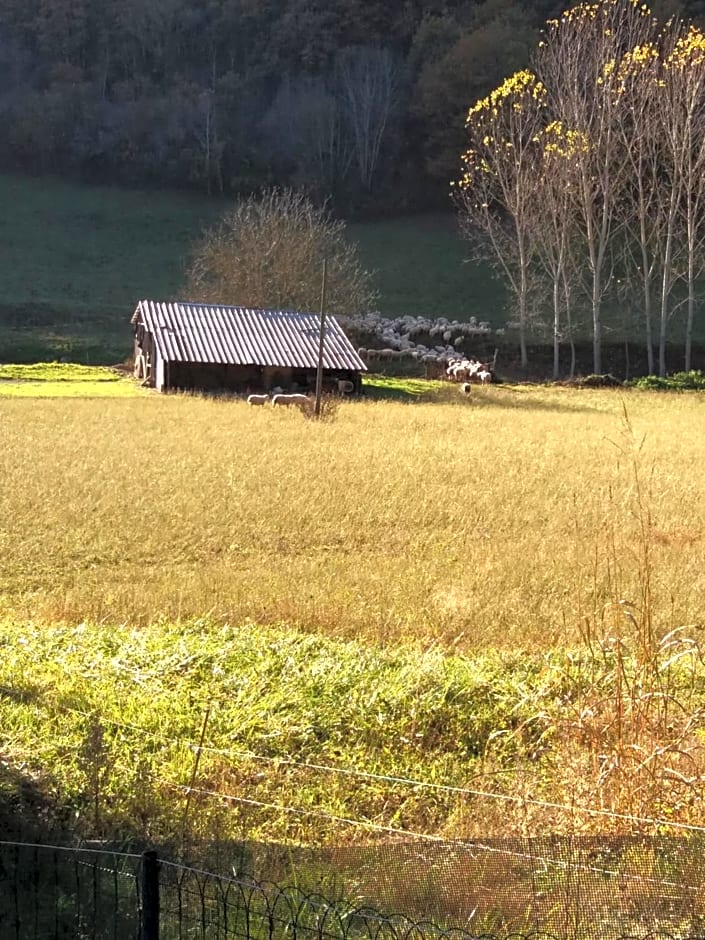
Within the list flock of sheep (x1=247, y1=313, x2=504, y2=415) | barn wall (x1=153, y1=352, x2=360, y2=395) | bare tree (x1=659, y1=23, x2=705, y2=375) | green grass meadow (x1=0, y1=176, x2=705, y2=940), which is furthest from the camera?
flock of sheep (x1=247, y1=313, x2=504, y2=415)

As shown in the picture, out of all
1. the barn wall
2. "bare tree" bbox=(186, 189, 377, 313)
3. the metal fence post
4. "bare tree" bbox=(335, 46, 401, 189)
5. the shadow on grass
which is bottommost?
the metal fence post

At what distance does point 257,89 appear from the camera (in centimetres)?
7819

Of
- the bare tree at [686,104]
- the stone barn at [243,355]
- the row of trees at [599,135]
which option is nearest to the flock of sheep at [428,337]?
the row of trees at [599,135]

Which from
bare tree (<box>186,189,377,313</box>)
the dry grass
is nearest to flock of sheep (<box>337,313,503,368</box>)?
bare tree (<box>186,189,377,313</box>)

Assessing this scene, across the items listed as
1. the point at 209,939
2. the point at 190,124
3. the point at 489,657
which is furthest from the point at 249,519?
the point at 190,124

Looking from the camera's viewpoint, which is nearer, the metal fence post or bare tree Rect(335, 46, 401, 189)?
the metal fence post

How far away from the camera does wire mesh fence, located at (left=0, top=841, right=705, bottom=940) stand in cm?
396

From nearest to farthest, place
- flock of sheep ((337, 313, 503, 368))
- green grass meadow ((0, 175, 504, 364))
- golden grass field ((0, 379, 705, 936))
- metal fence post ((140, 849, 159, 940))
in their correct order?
1. metal fence post ((140, 849, 159, 940))
2. golden grass field ((0, 379, 705, 936))
3. flock of sheep ((337, 313, 503, 368))
4. green grass meadow ((0, 175, 504, 364))

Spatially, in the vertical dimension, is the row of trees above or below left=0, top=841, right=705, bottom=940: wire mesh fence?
above

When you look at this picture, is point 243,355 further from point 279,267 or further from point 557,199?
point 557,199

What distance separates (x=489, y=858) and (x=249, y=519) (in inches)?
371

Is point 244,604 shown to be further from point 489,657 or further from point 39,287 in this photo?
point 39,287

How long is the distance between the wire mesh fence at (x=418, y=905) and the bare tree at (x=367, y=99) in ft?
230

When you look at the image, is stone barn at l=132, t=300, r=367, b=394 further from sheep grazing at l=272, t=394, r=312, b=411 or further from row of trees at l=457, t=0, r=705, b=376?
row of trees at l=457, t=0, r=705, b=376
